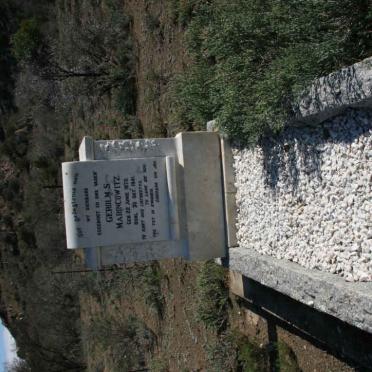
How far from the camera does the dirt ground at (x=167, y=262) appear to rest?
27.0ft

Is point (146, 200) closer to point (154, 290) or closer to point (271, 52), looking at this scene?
point (271, 52)

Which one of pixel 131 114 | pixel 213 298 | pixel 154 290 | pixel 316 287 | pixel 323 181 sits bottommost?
pixel 154 290

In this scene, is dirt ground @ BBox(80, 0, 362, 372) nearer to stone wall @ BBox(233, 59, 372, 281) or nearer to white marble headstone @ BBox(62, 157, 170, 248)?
white marble headstone @ BBox(62, 157, 170, 248)

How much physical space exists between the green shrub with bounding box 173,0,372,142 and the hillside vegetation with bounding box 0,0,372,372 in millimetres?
13

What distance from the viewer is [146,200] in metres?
5.96

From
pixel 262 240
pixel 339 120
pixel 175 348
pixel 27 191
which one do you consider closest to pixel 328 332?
pixel 262 240

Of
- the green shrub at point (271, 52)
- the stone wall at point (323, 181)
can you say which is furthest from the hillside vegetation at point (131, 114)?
the stone wall at point (323, 181)

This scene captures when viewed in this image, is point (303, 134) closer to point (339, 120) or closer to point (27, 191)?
point (339, 120)

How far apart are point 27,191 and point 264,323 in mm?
11215

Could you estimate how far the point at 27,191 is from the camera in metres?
16.4

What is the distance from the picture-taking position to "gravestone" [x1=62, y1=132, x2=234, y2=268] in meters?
5.82

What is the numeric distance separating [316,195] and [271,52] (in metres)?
1.38

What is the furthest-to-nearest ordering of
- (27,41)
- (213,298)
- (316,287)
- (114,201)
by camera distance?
(27,41) < (213,298) < (114,201) < (316,287)

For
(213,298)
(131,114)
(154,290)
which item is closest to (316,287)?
(213,298)
